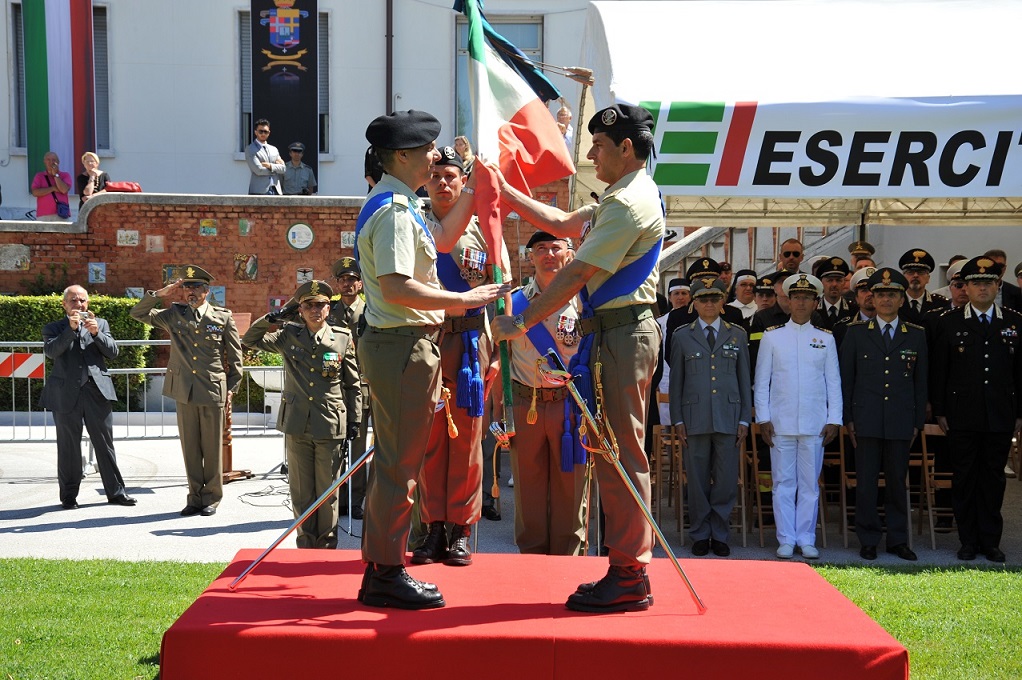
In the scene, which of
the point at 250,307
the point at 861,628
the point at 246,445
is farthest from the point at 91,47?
the point at 861,628

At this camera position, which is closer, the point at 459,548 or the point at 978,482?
the point at 459,548

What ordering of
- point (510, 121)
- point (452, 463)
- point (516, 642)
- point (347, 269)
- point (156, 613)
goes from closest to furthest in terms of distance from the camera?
point (516, 642)
point (452, 463)
point (510, 121)
point (156, 613)
point (347, 269)

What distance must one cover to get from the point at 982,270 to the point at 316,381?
503cm

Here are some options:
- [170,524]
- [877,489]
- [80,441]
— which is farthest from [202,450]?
[877,489]

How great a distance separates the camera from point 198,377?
9.48m

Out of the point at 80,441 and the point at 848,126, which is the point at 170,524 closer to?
the point at 80,441

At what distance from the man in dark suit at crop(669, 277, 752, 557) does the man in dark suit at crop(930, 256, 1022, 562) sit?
155cm

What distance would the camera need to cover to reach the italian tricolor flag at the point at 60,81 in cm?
→ 1892

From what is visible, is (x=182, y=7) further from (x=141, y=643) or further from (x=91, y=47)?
(x=141, y=643)

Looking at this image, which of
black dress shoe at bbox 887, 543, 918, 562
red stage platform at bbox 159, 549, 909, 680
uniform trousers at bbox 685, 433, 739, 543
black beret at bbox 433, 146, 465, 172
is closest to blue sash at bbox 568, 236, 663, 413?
red stage platform at bbox 159, 549, 909, 680

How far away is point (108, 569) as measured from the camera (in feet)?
24.1

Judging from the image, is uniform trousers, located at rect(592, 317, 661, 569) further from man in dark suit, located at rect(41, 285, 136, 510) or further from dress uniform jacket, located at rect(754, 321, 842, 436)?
man in dark suit, located at rect(41, 285, 136, 510)

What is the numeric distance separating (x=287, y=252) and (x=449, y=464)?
11111mm

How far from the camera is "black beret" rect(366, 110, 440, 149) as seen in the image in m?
4.62
